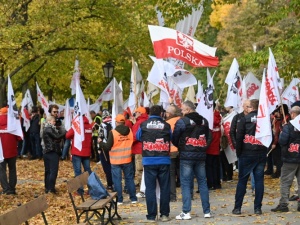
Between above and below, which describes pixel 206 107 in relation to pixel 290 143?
above

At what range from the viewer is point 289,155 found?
1339 centimetres

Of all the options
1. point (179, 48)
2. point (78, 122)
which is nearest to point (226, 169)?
point (179, 48)

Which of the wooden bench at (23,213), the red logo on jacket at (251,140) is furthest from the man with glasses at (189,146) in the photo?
the wooden bench at (23,213)

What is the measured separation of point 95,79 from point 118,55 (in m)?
7.34

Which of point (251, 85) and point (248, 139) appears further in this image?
point (251, 85)

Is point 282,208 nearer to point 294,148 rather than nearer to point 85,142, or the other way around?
point 294,148

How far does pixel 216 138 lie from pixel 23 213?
342 inches

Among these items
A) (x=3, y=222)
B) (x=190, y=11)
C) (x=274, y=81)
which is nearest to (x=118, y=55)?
(x=190, y=11)

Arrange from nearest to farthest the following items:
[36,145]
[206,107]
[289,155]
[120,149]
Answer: [289,155], [120,149], [206,107], [36,145]

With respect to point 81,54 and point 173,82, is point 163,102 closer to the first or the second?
point 173,82

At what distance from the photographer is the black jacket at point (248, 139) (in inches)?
516

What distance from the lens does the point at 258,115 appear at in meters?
12.9

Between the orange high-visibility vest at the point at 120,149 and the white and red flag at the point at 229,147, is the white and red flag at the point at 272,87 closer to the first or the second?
the orange high-visibility vest at the point at 120,149

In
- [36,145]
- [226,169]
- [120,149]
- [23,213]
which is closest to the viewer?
[23,213]
